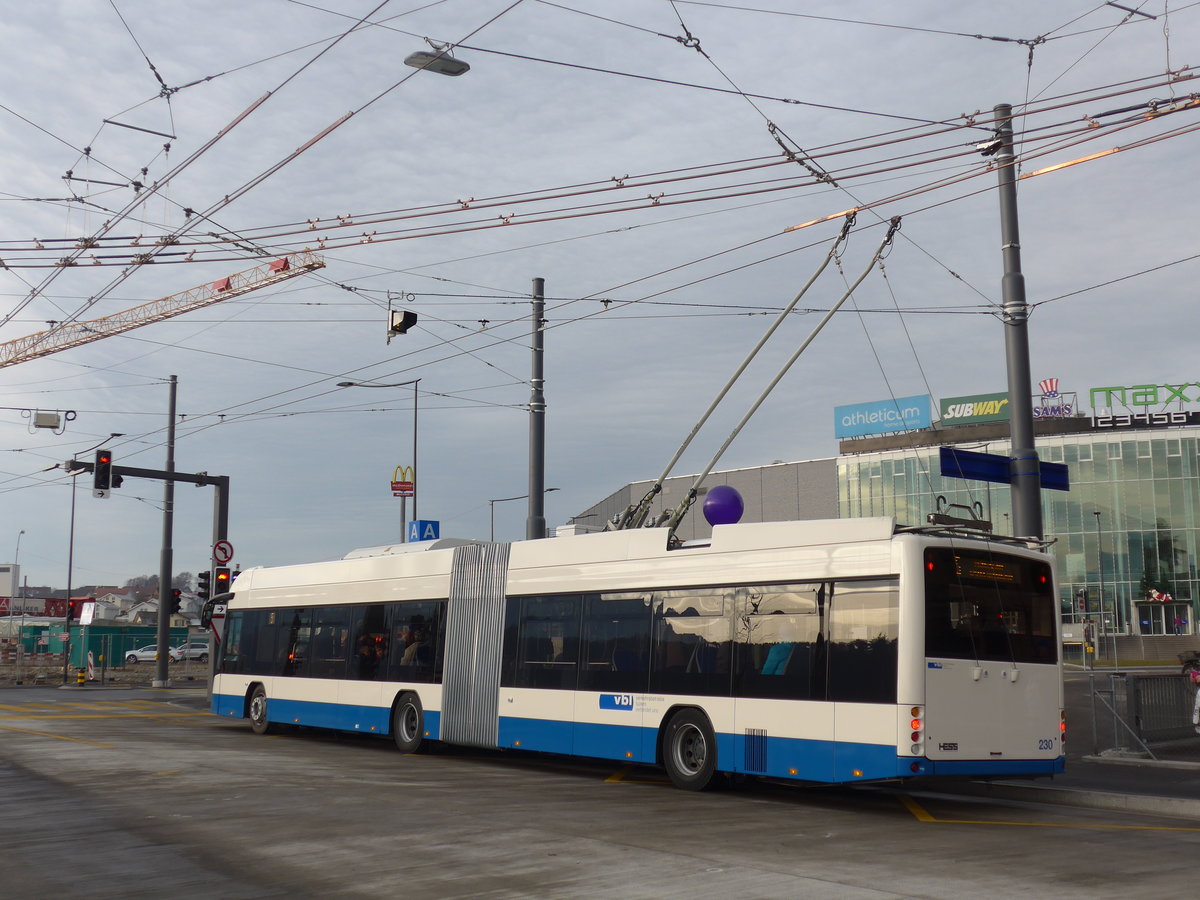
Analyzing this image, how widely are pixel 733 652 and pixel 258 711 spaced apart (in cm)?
1242

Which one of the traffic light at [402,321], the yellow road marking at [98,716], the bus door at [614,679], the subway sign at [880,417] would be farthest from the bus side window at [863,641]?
the subway sign at [880,417]

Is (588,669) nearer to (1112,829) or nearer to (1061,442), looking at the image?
(1112,829)

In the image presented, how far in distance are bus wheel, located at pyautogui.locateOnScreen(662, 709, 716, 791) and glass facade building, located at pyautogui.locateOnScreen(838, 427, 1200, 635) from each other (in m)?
62.3

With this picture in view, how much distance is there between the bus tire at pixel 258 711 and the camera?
22.8 metres

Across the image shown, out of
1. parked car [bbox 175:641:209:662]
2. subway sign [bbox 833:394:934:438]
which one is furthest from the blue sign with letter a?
subway sign [bbox 833:394:934:438]

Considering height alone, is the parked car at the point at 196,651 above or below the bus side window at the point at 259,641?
below

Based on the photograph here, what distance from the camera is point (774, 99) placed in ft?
50.3

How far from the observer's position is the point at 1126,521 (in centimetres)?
7638

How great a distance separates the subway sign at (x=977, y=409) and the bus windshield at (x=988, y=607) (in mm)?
76392

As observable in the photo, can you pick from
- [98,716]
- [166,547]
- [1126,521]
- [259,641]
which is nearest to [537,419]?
[259,641]

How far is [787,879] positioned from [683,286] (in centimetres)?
1500

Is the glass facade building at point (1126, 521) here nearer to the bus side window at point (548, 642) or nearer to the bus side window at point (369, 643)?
the bus side window at point (369, 643)

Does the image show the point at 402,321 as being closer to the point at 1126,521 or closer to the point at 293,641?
the point at 293,641

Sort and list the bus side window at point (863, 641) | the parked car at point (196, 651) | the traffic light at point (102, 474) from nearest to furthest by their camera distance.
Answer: the bus side window at point (863, 641), the traffic light at point (102, 474), the parked car at point (196, 651)
